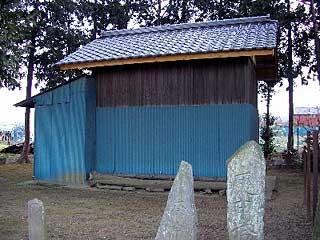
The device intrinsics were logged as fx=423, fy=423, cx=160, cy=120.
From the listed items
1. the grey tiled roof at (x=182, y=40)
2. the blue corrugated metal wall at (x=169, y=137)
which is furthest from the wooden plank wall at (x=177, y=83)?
the grey tiled roof at (x=182, y=40)

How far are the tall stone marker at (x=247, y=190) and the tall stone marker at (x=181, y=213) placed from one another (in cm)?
54

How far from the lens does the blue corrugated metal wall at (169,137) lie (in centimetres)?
1250

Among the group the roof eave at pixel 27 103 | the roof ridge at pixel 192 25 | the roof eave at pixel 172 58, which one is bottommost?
the roof eave at pixel 27 103

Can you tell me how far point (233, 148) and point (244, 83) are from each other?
1.93 meters

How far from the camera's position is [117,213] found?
9555mm

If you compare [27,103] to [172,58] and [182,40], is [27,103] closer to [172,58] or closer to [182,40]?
[182,40]

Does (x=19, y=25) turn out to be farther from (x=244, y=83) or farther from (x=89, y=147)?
(x=244, y=83)

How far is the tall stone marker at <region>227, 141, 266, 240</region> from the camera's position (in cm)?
546

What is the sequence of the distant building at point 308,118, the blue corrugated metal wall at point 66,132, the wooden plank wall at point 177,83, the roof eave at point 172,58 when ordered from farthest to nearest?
the distant building at point 308,118, the blue corrugated metal wall at point 66,132, the wooden plank wall at point 177,83, the roof eave at point 172,58

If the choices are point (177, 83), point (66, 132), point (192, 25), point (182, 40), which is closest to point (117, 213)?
point (177, 83)

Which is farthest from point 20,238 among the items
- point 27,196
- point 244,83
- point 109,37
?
point 109,37

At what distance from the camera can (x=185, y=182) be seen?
5.70 meters

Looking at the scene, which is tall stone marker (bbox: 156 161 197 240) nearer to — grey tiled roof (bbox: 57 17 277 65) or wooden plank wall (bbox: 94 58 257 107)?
grey tiled roof (bbox: 57 17 277 65)

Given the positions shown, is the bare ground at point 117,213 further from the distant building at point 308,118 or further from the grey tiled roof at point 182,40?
the distant building at point 308,118
